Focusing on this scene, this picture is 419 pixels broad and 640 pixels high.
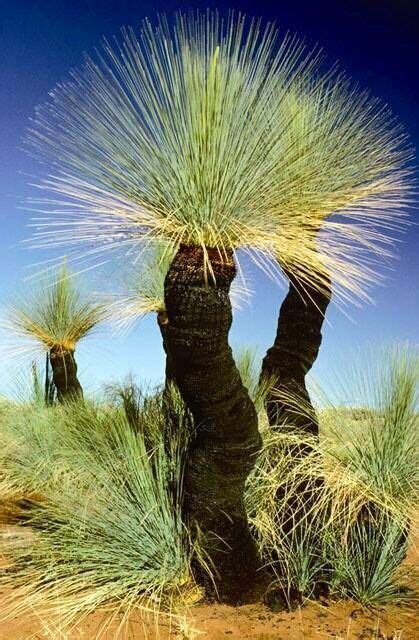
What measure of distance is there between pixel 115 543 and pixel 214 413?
1.10 meters

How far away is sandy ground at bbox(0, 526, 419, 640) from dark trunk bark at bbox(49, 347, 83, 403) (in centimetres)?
492

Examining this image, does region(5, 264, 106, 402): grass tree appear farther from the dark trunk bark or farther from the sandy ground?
the sandy ground

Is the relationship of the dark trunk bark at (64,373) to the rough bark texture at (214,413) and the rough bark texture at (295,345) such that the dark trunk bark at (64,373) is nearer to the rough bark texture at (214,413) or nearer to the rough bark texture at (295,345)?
the rough bark texture at (295,345)

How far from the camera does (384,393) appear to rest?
4418mm

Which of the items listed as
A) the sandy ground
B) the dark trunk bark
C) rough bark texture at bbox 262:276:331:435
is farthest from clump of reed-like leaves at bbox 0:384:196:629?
the dark trunk bark

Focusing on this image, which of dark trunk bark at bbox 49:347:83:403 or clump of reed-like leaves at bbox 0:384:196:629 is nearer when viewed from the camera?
clump of reed-like leaves at bbox 0:384:196:629

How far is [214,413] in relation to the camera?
3.74 meters

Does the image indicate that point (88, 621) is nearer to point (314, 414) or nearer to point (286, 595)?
point (286, 595)

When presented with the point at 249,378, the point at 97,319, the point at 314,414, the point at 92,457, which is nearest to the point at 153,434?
the point at 92,457

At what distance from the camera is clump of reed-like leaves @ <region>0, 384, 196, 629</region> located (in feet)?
12.7

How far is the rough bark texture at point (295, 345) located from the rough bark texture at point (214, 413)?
0.85 meters

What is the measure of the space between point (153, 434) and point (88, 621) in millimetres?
1337

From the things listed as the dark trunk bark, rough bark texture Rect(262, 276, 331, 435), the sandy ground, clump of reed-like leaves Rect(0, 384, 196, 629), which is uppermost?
rough bark texture Rect(262, 276, 331, 435)

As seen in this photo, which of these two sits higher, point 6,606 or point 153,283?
point 153,283
